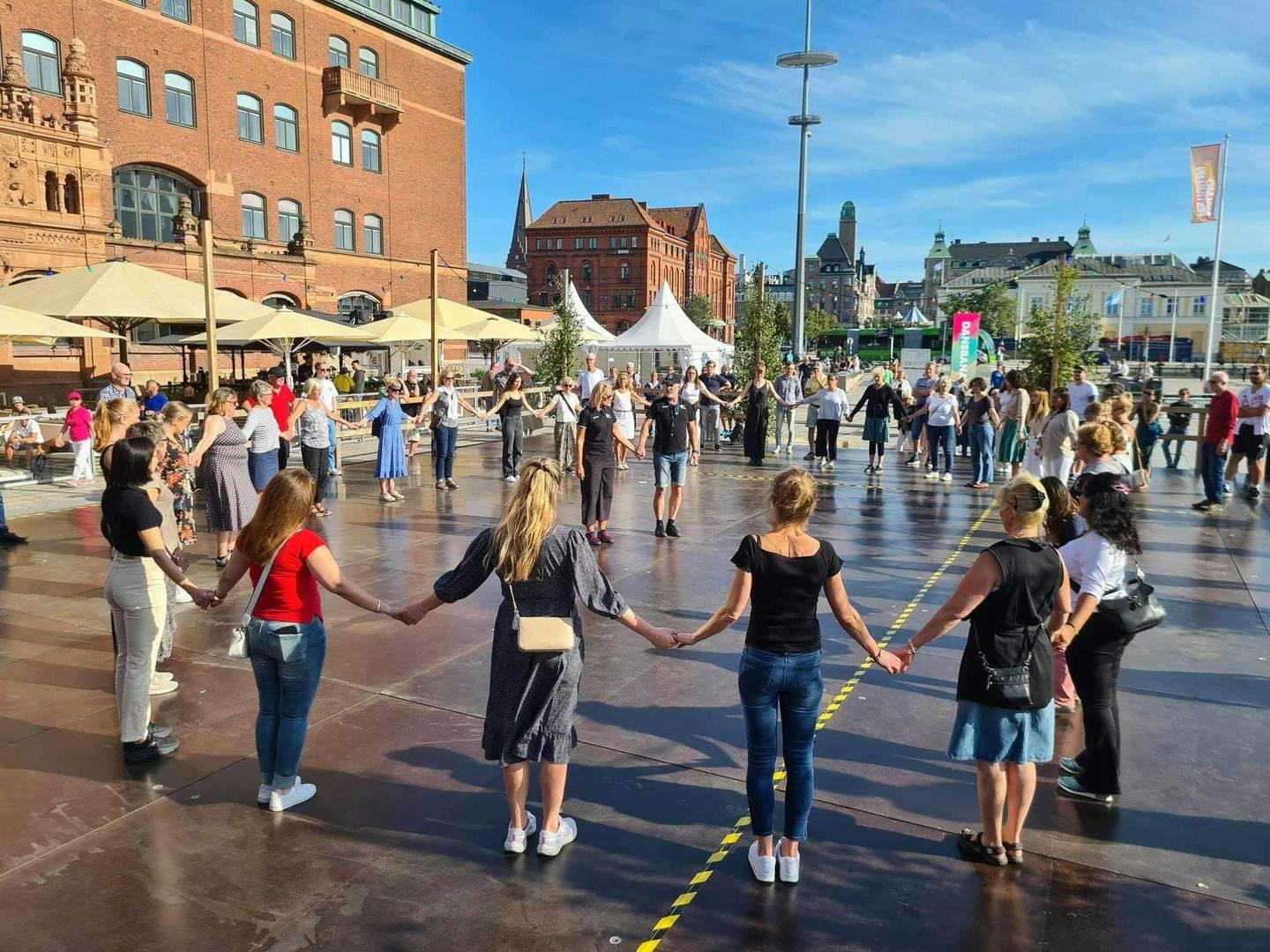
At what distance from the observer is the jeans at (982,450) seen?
47.5ft

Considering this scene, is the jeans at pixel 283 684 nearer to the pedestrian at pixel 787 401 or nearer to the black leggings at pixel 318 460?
the black leggings at pixel 318 460

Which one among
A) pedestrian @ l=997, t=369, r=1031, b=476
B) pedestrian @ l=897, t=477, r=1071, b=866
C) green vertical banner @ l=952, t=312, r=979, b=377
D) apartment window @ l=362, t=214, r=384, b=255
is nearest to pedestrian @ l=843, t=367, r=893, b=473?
pedestrian @ l=997, t=369, r=1031, b=476

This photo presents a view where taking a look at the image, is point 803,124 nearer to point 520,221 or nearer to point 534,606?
point 534,606

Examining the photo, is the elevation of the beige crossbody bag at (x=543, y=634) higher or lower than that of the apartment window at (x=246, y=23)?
lower

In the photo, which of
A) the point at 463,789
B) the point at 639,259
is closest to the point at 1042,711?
the point at 463,789

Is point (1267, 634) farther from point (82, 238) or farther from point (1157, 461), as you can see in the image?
point (82, 238)

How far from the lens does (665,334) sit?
28828 millimetres

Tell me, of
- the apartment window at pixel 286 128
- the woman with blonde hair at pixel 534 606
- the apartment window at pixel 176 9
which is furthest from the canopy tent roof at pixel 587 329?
the woman with blonde hair at pixel 534 606

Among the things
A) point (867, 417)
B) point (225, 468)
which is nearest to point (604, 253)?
point (867, 417)

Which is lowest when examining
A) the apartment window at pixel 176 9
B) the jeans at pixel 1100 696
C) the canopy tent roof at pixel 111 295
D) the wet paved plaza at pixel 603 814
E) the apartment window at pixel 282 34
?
the wet paved plaza at pixel 603 814

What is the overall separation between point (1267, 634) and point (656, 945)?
6.18 metres

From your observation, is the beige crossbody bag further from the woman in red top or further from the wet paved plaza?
the wet paved plaza

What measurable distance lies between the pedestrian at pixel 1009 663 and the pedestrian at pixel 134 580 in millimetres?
3672

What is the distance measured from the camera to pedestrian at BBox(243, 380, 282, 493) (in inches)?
368
